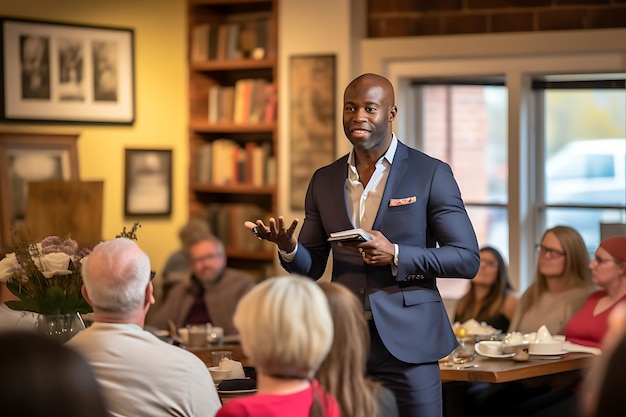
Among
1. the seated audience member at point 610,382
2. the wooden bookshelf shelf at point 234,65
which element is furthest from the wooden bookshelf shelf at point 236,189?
the seated audience member at point 610,382

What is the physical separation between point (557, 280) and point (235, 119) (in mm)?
2671

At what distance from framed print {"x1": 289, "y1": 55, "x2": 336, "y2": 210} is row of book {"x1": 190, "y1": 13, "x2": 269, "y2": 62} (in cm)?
50

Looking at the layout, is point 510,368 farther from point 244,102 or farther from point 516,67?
point 244,102

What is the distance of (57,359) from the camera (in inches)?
52.2

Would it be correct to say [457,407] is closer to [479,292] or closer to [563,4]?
[479,292]

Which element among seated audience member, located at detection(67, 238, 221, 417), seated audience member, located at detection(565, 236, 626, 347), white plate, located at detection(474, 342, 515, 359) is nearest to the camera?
seated audience member, located at detection(67, 238, 221, 417)

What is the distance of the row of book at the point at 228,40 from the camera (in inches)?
266

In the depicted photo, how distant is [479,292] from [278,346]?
3440 millimetres

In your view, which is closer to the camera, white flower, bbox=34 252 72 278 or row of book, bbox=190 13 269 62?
white flower, bbox=34 252 72 278

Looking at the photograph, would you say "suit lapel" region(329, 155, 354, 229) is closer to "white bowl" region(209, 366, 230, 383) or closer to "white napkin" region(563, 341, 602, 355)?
"white bowl" region(209, 366, 230, 383)

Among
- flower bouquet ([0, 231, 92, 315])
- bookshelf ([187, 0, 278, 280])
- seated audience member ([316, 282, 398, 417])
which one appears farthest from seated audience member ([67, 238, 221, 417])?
bookshelf ([187, 0, 278, 280])

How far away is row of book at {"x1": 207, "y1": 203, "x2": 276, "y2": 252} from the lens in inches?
268

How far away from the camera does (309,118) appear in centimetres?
632

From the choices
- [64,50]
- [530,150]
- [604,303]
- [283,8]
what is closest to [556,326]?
[604,303]
